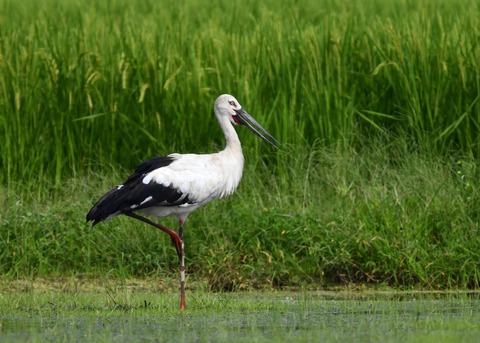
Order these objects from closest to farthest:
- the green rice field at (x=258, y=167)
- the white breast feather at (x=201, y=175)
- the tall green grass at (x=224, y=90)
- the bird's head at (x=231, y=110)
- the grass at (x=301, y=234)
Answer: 1. the green rice field at (x=258, y=167)
2. the white breast feather at (x=201, y=175)
3. the grass at (x=301, y=234)
4. the bird's head at (x=231, y=110)
5. the tall green grass at (x=224, y=90)

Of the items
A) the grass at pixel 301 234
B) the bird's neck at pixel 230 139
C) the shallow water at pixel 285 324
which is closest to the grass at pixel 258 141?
the grass at pixel 301 234

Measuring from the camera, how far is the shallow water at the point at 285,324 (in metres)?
6.41

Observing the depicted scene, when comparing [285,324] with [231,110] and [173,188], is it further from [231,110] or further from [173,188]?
[231,110]

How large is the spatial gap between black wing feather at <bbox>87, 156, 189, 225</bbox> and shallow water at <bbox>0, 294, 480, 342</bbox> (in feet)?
2.99

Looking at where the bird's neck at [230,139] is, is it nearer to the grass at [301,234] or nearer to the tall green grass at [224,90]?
the grass at [301,234]

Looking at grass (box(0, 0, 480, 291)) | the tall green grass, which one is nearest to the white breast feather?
grass (box(0, 0, 480, 291))

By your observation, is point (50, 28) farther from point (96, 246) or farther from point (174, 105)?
point (96, 246)

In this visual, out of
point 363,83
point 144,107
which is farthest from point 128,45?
point 363,83

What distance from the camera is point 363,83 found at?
11.5m

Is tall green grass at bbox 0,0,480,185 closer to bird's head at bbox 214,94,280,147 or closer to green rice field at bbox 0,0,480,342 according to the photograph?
green rice field at bbox 0,0,480,342

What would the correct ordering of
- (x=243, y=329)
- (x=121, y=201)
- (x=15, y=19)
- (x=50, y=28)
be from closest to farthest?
(x=243, y=329), (x=121, y=201), (x=50, y=28), (x=15, y=19)

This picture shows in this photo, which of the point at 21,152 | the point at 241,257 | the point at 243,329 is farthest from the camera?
the point at 21,152

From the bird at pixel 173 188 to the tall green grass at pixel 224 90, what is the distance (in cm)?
219

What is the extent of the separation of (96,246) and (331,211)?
1952 mm
